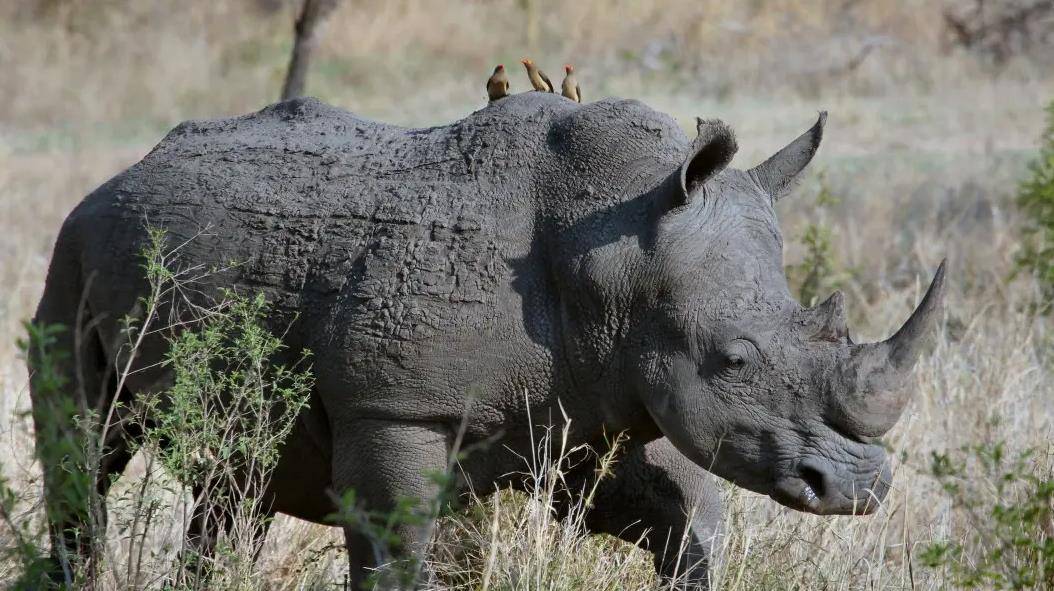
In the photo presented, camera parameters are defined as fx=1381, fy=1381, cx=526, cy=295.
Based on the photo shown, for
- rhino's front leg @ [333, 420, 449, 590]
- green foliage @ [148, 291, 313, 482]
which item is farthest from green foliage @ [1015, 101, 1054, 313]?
green foliage @ [148, 291, 313, 482]

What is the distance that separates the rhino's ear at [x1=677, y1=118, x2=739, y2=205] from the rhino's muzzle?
30.5 inches

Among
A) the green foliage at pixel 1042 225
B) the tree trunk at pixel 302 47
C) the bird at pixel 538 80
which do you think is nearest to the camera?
the bird at pixel 538 80

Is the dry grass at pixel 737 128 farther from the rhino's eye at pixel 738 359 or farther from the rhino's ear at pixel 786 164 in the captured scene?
the rhino's ear at pixel 786 164

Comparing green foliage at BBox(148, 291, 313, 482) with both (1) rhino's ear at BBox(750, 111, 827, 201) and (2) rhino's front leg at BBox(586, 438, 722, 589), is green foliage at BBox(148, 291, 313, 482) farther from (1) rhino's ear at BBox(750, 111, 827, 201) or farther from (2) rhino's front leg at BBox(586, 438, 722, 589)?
(1) rhino's ear at BBox(750, 111, 827, 201)

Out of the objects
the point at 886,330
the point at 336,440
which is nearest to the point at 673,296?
the point at 336,440

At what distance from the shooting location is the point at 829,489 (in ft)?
11.5

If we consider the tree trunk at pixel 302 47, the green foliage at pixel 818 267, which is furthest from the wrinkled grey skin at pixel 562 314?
the tree trunk at pixel 302 47

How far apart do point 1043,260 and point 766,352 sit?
4.76 metres

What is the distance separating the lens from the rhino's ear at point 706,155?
3576 millimetres

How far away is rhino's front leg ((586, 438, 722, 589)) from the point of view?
4.15 metres

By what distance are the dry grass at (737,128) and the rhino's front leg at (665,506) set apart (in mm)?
101

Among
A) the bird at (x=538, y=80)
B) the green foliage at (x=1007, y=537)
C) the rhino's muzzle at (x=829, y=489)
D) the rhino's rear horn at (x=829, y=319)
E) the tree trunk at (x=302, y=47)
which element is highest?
the tree trunk at (x=302, y=47)

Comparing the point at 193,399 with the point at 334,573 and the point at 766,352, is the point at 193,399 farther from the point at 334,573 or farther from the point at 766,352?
the point at 766,352

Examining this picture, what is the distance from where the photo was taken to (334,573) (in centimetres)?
493
